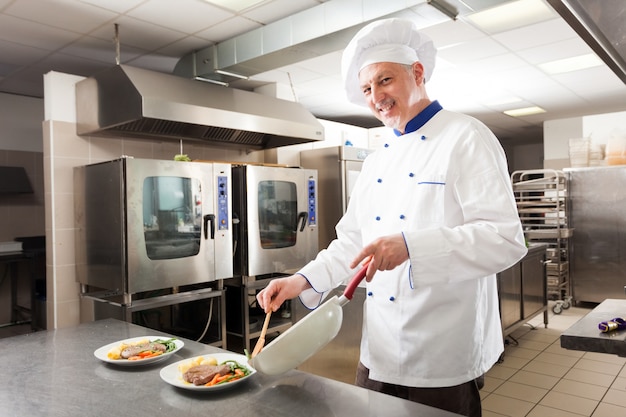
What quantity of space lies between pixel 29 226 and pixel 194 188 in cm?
316

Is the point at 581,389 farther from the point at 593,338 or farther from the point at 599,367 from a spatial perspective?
the point at 593,338

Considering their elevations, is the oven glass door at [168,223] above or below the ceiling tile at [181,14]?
below

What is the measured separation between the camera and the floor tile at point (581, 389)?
3.22 m

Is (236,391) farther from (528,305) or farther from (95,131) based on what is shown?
(528,305)

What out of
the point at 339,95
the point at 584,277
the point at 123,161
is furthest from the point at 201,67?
the point at 584,277

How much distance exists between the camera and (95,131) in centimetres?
351

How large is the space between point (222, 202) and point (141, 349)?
2.22 m

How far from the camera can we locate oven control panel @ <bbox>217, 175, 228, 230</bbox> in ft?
11.6

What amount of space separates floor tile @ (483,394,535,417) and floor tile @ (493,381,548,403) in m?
0.07

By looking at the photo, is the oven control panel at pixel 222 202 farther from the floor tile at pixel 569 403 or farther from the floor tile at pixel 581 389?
the floor tile at pixel 581 389

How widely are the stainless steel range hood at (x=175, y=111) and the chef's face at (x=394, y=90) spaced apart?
2.10 metres

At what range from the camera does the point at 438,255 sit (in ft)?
3.90

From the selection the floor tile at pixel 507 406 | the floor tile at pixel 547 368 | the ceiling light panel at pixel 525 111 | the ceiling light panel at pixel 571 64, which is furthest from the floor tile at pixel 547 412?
the ceiling light panel at pixel 525 111

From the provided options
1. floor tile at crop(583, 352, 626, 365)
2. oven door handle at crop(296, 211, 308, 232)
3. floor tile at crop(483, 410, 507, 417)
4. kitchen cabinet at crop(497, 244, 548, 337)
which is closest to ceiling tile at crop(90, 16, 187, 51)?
oven door handle at crop(296, 211, 308, 232)
